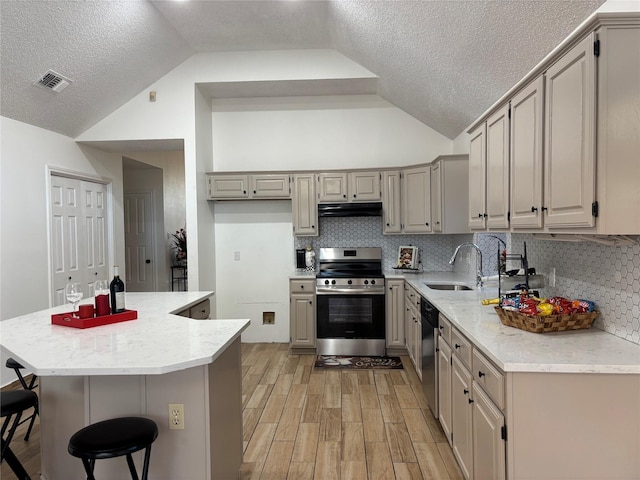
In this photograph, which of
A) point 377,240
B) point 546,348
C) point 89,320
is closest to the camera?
point 546,348

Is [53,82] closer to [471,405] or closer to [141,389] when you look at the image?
[141,389]

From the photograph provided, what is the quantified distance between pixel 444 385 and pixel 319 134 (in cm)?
345

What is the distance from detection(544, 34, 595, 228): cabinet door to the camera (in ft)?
4.65

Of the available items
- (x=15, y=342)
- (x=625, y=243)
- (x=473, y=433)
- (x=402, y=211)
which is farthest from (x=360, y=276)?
(x=15, y=342)

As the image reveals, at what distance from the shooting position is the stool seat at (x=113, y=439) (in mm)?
1448

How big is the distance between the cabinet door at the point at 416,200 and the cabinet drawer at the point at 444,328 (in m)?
1.77

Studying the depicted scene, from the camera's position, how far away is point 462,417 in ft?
6.79

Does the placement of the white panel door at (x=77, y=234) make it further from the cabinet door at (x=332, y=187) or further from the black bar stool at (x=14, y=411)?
the cabinet door at (x=332, y=187)

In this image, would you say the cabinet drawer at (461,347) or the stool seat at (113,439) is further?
the cabinet drawer at (461,347)

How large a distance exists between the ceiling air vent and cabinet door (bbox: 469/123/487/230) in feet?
12.0

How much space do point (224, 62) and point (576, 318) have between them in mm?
4319

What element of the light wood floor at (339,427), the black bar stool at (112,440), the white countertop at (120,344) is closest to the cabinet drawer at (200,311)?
the white countertop at (120,344)

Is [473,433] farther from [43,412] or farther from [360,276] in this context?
[360,276]

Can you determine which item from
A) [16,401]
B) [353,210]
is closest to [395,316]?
[353,210]
